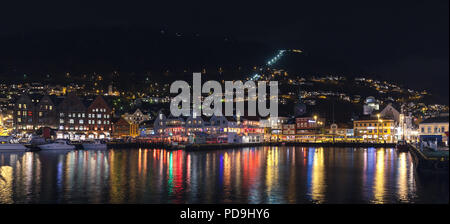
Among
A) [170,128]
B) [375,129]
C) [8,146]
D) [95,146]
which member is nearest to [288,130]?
[375,129]

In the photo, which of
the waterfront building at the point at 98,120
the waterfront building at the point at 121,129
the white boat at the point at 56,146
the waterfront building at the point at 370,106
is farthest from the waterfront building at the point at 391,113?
the white boat at the point at 56,146

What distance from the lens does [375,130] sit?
3428 inches

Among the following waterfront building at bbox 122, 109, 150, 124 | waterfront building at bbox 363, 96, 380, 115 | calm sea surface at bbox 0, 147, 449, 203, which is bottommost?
calm sea surface at bbox 0, 147, 449, 203

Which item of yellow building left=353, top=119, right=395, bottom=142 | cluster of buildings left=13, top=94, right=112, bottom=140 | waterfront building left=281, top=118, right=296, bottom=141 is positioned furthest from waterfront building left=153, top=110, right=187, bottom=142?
yellow building left=353, top=119, right=395, bottom=142

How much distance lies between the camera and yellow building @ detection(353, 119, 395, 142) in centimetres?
8500

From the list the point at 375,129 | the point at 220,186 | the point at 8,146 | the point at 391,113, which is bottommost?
the point at 220,186

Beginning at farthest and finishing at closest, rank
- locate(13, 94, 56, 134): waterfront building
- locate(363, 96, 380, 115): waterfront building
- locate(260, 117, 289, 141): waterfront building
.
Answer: locate(363, 96, 380, 115): waterfront building
locate(260, 117, 289, 141): waterfront building
locate(13, 94, 56, 134): waterfront building

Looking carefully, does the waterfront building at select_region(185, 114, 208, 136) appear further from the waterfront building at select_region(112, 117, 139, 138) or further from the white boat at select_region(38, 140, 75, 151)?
the white boat at select_region(38, 140, 75, 151)

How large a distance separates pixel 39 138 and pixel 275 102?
7333 centimetres

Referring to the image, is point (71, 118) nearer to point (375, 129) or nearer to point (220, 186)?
point (375, 129)

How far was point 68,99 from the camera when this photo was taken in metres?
82.8

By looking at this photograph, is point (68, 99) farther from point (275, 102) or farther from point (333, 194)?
point (333, 194)

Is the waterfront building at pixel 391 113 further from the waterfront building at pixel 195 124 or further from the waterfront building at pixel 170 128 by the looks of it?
the waterfront building at pixel 170 128

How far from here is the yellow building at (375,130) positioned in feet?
279
